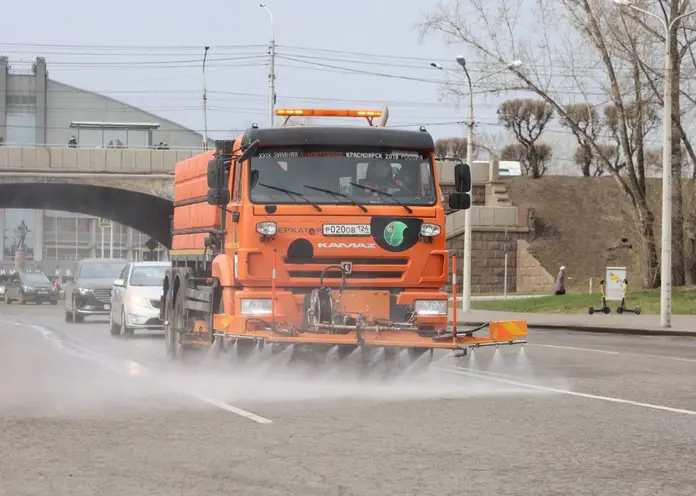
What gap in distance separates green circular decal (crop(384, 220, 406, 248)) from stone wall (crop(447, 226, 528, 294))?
4740cm

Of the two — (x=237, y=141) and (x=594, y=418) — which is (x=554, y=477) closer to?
(x=594, y=418)

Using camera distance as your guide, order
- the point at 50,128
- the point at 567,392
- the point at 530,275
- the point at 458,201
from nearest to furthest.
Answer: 1. the point at 567,392
2. the point at 458,201
3. the point at 530,275
4. the point at 50,128

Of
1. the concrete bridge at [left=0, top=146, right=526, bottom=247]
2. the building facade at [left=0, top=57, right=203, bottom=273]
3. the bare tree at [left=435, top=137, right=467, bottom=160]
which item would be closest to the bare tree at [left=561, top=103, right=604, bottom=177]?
the concrete bridge at [left=0, top=146, right=526, bottom=247]

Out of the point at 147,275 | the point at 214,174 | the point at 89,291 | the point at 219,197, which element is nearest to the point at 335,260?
the point at 219,197

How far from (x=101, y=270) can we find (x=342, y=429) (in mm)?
26748

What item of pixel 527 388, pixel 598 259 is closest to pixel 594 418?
pixel 527 388

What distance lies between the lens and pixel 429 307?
48.1 feet

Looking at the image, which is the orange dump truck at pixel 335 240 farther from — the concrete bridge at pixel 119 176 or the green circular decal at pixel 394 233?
the concrete bridge at pixel 119 176

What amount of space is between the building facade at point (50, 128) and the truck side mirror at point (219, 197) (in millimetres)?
86755

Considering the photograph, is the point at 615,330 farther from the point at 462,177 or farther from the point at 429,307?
the point at 429,307

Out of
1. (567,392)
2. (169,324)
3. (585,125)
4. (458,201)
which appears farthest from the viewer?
(585,125)

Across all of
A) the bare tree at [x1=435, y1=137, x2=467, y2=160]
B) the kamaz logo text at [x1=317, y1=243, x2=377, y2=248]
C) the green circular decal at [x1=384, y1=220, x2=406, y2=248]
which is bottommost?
the kamaz logo text at [x1=317, y1=243, x2=377, y2=248]

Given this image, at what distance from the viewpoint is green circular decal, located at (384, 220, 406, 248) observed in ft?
48.4

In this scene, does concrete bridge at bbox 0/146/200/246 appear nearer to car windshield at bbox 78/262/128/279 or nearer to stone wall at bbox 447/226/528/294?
stone wall at bbox 447/226/528/294
